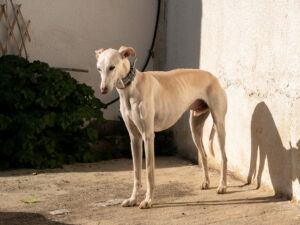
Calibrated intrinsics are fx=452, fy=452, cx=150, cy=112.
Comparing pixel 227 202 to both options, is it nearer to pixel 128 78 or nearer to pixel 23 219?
pixel 128 78

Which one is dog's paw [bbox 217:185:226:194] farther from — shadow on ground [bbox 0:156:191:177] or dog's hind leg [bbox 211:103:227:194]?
shadow on ground [bbox 0:156:191:177]

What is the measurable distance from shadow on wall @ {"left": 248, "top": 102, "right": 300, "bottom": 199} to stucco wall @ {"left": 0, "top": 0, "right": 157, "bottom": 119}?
264 centimetres

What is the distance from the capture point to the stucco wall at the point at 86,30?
622 cm

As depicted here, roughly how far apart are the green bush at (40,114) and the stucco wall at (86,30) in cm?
57

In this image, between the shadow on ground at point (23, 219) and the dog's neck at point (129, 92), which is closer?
the shadow on ground at point (23, 219)

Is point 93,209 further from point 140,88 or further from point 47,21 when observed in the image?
point 47,21

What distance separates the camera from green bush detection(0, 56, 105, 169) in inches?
214

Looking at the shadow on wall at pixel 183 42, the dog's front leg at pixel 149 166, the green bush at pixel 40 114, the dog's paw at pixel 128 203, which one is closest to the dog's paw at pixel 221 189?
the dog's front leg at pixel 149 166

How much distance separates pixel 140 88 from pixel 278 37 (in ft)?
4.55

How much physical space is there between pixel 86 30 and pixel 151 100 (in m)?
2.95

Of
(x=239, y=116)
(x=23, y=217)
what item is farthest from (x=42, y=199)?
(x=239, y=116)

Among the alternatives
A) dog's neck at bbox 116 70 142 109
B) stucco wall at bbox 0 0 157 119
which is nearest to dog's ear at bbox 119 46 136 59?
dog's neck at bbox 116 70 142 109

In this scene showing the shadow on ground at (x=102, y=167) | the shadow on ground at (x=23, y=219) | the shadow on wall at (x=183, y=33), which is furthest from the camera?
the shadow on wall at (x=183, y=33)

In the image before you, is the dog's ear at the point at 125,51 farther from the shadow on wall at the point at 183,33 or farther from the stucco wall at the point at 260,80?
the shadow on wall at the point at 183,33
